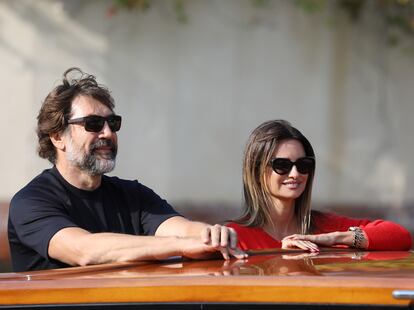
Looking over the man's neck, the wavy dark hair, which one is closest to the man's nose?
the man's neck

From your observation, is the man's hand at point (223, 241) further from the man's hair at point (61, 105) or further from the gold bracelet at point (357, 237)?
the man's hair at point (61, 105)

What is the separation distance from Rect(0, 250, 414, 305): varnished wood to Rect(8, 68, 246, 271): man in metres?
0.75

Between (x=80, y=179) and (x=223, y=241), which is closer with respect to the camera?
(x=223, y=241)

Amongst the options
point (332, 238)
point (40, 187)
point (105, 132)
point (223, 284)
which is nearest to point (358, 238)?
point (332, 238)

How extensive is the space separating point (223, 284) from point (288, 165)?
1.71m

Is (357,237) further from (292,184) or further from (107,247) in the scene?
(107,247)

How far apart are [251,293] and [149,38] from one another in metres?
6.94

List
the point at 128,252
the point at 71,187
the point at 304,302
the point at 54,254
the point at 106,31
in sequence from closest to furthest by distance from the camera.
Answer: the point at 304,302 < the point at 128,252 < the point at 54,254 < the point at 71,187 < the point at 106,31

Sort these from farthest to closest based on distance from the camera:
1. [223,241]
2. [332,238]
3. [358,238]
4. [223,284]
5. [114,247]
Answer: [358,238], [332,238], [114,247], [223,241], [223,284]

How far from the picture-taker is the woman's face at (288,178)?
14.5ft

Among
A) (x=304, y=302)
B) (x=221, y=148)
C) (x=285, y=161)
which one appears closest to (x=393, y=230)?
(x=285, y=161)

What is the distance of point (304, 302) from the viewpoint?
2.71 m

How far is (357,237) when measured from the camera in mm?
4211

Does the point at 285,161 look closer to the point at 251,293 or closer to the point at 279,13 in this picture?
the point at 251,293
